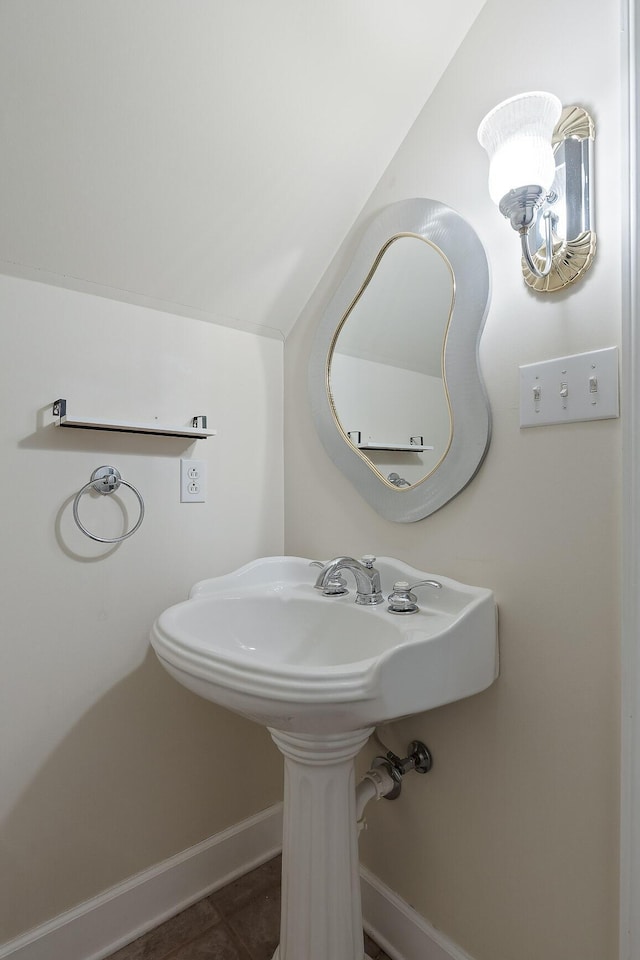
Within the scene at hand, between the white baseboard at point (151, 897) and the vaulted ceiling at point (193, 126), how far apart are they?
1469 millimetres

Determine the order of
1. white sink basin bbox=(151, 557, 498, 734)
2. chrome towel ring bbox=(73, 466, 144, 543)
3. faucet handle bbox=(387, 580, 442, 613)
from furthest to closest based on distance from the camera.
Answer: chrome towel ring bbox=(73, 466, 144, 543), faucet handle bbox=(387, 580, 442, 613), white sink basin bbox=(151, 557, 498, 734)

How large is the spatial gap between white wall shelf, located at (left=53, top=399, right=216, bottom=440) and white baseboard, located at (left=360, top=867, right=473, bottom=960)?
1.21 meters

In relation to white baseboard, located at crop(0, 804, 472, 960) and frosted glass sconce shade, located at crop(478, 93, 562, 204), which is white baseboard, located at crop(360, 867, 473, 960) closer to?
white baseboard, located at crop(0, 804, 472, 960)

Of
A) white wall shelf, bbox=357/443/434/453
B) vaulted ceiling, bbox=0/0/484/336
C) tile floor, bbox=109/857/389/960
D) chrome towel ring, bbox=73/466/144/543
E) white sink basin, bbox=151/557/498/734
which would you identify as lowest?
tile floor, bbox=109/857/389/960

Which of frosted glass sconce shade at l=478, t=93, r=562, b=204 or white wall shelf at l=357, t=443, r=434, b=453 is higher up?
frosted glass sconce shade at l=478, t=93, r=562, b=204

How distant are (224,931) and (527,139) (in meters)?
1.84

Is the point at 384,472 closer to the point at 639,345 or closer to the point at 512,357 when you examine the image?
the point at 512,357

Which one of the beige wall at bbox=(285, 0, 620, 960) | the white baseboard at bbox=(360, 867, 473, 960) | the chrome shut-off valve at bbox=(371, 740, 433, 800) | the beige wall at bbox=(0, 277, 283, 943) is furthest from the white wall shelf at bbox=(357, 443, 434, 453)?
the white baseboard at bbox=(360, 867, 473, 960)

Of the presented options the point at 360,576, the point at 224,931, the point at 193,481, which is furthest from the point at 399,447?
Result: the point at 224,931

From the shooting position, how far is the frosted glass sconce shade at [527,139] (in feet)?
2.68

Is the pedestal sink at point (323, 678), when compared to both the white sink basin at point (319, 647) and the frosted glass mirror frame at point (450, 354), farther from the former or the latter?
the frosted glass mirror frame at point (450, 354)

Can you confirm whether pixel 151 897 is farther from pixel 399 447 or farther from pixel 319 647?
pixel 399 447

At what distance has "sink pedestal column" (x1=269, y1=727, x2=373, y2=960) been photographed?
3.13 ft

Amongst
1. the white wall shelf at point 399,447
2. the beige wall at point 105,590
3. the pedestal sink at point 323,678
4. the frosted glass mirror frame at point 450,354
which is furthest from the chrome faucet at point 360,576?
the beige wall at point 105,590
